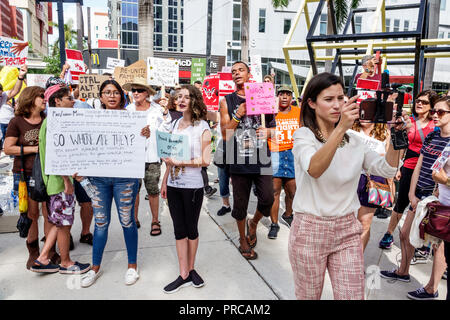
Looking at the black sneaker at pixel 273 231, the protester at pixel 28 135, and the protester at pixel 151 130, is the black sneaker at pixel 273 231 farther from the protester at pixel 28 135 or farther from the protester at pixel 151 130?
the protester at pixel 28 135

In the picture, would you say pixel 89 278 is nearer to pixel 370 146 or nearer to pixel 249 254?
pixel 249 254

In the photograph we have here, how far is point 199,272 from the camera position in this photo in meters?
3.52

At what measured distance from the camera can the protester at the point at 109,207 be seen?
3240mm

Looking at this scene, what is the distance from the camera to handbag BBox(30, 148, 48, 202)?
10.8 feet

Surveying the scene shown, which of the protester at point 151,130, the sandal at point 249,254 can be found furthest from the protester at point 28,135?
the sandal at point 249,254

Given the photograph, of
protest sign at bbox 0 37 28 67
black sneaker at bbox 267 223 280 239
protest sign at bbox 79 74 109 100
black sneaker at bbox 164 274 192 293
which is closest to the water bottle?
black sneaker at bbox 164 274 192 293

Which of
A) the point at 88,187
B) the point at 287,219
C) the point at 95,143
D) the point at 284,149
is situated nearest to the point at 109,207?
the point at 88,187

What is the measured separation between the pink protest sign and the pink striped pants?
178 centimetres

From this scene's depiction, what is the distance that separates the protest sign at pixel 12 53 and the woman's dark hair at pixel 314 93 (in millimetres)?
6239

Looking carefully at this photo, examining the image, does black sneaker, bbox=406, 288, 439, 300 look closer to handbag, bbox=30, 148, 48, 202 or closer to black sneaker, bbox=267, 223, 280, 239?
black sneaker, bbox=267, 223, 280, 239

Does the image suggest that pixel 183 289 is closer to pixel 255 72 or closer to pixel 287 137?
pixel 287 137
